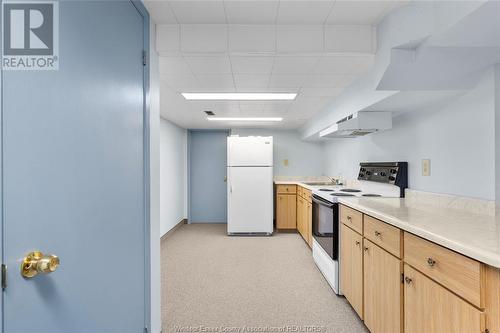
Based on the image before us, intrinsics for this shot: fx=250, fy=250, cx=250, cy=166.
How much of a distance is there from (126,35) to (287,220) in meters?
3.95

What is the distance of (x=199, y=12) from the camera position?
4.97ft

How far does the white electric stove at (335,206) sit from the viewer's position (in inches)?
90.9

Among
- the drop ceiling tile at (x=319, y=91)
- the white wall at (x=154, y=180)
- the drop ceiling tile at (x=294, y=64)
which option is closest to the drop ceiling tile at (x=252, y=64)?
the drop ceiling tile at (x=294, y=64)

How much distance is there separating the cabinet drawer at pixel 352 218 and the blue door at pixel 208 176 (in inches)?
139

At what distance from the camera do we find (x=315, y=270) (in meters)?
2.85

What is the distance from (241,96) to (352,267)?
202 cm

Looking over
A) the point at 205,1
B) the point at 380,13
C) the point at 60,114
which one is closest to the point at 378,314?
the point at 380,13

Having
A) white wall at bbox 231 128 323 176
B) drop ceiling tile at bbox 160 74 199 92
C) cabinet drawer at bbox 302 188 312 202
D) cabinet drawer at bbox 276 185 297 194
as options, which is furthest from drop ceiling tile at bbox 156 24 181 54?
white wall at bbox 231 128 323 176

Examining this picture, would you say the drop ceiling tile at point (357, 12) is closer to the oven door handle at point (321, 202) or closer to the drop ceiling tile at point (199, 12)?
the drop ceiling tile at point (199, 12)

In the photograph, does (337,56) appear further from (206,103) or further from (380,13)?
(206,103)

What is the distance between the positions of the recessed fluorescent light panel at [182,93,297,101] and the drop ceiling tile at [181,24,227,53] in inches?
42.3

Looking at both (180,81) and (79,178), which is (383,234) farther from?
(180,81)

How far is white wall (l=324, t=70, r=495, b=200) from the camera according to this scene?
1532 mm
